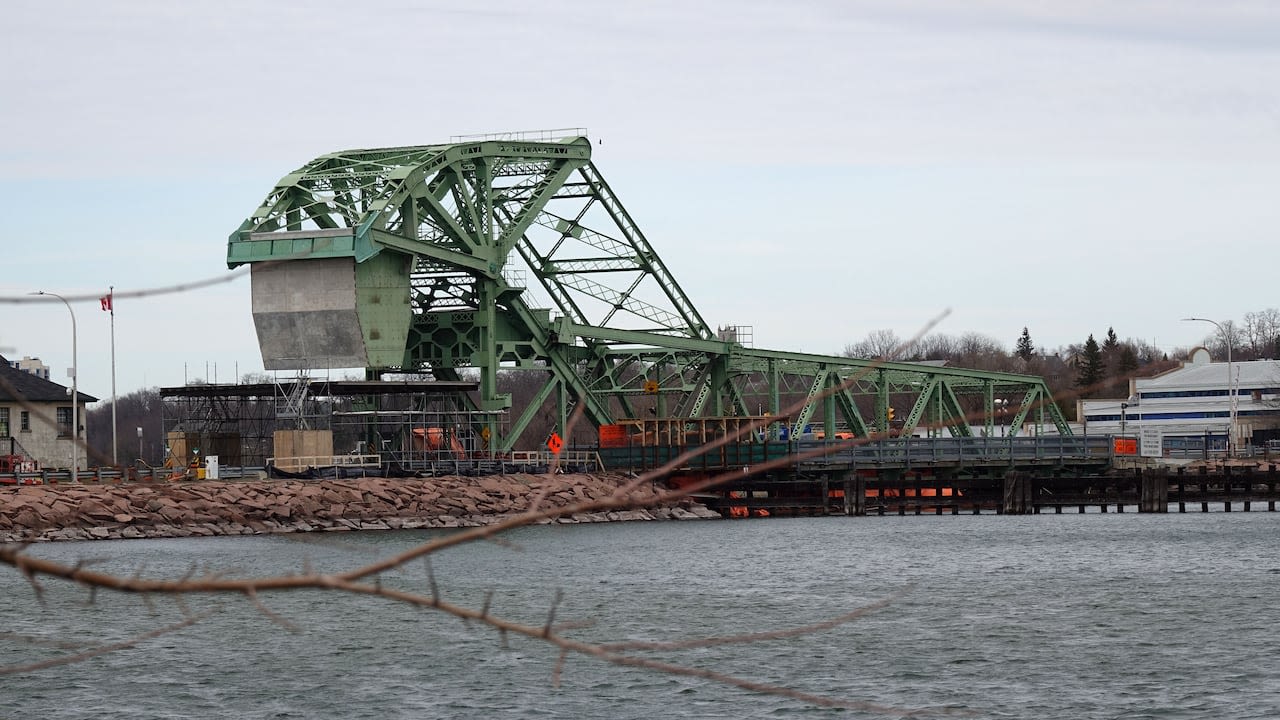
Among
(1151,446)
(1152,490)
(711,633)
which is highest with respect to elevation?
(1151,446)

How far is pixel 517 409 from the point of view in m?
147

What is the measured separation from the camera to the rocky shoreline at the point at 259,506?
177 feet

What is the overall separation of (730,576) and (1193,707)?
67.7ft

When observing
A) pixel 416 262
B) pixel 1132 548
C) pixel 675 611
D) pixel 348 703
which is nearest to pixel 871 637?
pixel 675 611

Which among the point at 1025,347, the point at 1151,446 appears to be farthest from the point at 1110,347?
the point at 1151,446

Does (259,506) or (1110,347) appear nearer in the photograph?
(259,506)

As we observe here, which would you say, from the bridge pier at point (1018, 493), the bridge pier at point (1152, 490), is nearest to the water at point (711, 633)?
the bridge pier at point (1152, 490)

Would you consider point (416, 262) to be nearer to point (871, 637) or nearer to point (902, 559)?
point (902, 559)

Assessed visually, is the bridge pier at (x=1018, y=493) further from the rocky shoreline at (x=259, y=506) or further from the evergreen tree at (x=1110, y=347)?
the evergreen tree at (x=1110, y=347)

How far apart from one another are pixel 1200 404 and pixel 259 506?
99.2 metres

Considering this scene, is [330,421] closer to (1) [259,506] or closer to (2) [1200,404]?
(1) [259,506]

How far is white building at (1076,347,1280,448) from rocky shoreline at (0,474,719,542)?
8060 centimetres

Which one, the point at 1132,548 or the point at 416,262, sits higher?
the point at 416,262

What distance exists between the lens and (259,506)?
57.5 m
